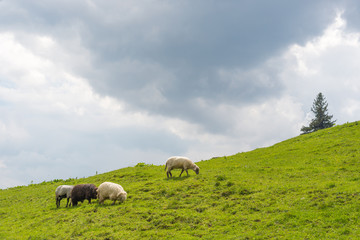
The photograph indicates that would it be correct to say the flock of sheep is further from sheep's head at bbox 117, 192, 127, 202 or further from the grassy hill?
the grassy hill

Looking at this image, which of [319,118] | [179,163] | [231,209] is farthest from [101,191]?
[319,118]

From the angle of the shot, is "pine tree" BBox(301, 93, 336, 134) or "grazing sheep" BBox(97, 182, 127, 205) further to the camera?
"pine tree" BBox(301, 93, 336, 134)

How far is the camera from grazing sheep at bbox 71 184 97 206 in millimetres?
25084

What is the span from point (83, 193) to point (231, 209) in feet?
46.1

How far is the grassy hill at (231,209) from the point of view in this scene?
591 inches

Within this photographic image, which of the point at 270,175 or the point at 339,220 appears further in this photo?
the point at 270,175

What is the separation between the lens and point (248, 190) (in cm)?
2153

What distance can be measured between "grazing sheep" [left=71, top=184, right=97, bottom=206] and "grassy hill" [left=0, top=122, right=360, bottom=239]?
41.3 inches

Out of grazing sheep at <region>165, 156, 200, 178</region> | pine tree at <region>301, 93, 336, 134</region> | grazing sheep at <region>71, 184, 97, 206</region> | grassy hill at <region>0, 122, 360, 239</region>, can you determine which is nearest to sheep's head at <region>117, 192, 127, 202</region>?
grassy hill at <region>0, 122, 360, 239</region>

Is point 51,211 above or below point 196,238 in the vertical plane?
above

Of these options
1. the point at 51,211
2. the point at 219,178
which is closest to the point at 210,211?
the point at 219,178

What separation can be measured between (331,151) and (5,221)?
3485 cm

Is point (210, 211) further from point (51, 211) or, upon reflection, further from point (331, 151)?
point (331, 151)

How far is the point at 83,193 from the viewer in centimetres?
2527
